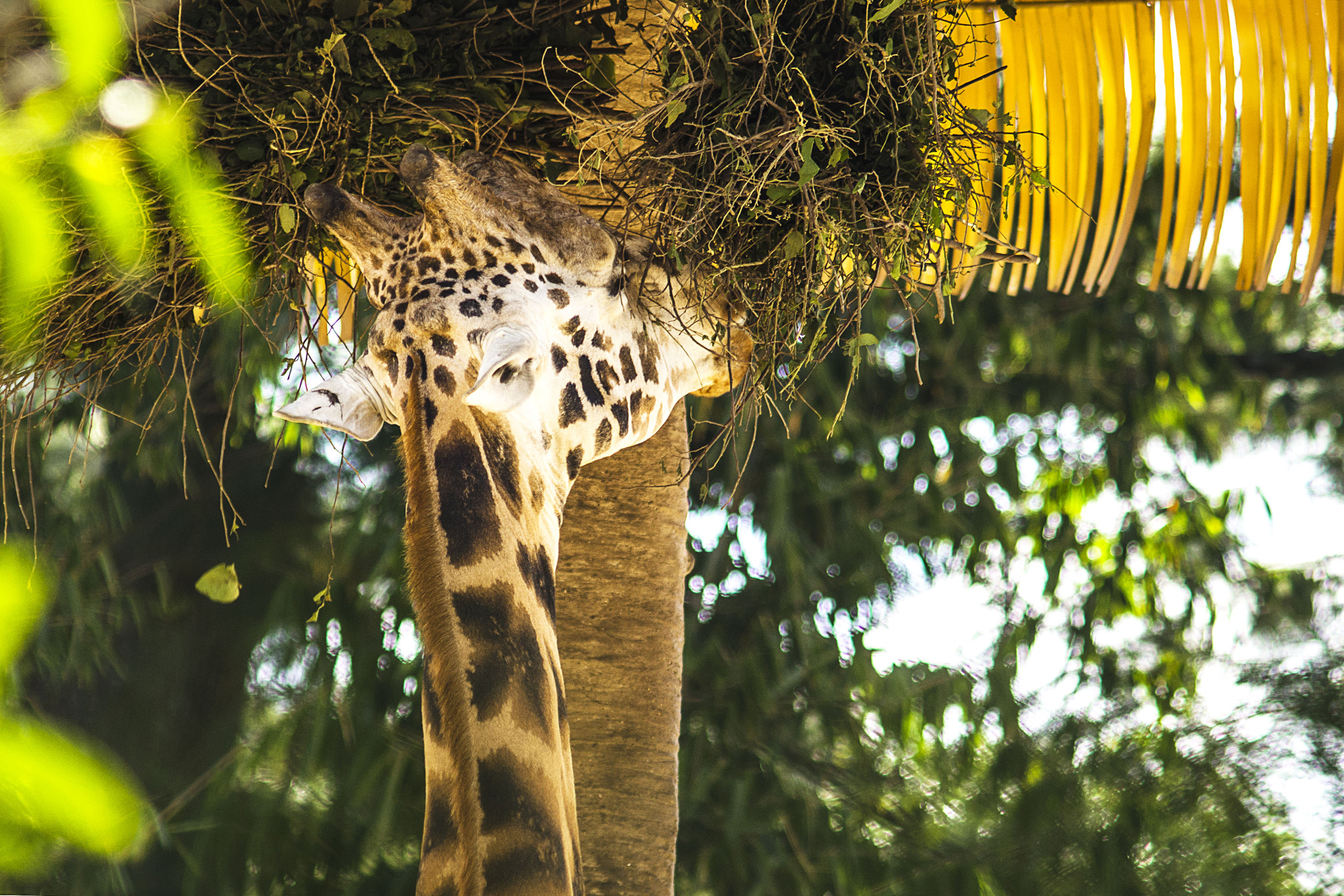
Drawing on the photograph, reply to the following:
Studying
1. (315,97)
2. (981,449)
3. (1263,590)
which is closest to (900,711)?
(981,449)

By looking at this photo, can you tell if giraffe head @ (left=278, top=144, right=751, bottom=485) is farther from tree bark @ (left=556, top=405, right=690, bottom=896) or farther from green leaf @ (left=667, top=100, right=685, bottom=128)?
A: tree bark @ (left=556, top=405, right=690, bottom=896)

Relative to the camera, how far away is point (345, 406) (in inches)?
37.7

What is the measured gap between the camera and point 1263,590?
12.8 ft

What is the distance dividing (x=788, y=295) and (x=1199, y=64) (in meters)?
0.94

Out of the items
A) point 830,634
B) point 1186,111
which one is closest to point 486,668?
point 1186,111

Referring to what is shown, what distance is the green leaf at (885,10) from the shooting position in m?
1.00

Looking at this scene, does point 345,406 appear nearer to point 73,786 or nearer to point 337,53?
point 337,53

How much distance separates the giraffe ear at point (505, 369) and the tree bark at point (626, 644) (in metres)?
0.40

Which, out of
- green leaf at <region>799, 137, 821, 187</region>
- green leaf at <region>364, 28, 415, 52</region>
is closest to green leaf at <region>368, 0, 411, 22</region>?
green leaf at <region>364, 28, 415, 52</region>

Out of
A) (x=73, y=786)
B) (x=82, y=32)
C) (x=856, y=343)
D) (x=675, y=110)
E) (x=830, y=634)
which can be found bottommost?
(x=73, y=786)

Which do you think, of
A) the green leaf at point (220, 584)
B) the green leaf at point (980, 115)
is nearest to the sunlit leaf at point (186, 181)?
the green leaf at point (220, 584)

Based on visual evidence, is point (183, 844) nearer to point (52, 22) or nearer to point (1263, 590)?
point (52, 22)

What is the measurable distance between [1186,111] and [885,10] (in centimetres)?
91

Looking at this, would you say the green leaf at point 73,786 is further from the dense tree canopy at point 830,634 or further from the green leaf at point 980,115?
the dense tree canopy at point 830,634
